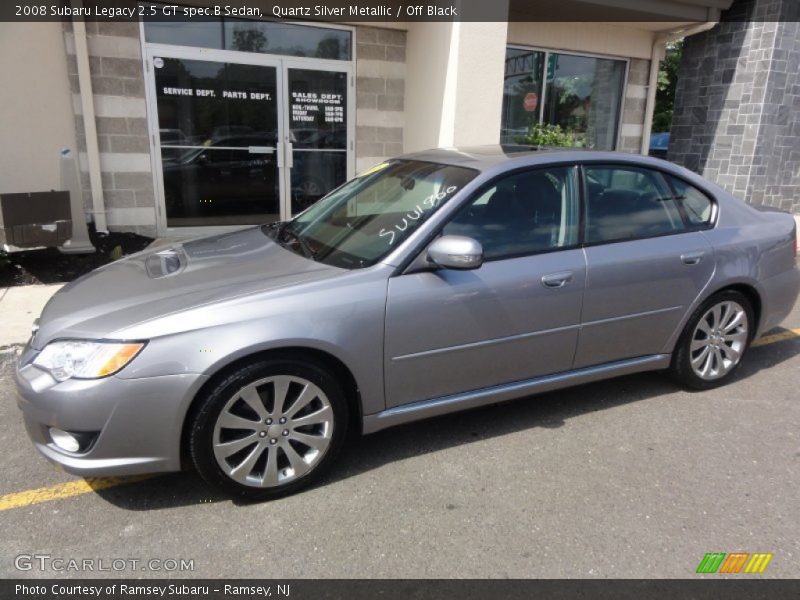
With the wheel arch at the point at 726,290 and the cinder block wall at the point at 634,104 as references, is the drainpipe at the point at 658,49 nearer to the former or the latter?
the cinder block wall at the point at 634,104

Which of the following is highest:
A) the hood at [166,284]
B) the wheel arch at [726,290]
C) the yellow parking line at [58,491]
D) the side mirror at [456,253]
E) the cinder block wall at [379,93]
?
the cinder block wall at [379,93]

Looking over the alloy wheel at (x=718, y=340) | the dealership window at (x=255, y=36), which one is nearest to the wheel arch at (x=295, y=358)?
the alloy wheel at (x=718, y=340)

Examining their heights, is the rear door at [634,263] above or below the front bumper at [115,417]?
above

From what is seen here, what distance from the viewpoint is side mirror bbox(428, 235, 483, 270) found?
285 centimetres

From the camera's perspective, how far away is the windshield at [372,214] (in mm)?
3133

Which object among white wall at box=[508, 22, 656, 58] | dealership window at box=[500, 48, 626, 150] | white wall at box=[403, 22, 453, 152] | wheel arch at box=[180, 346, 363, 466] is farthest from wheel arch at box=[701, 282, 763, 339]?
white wall at box=[508, 22, 656, 58]

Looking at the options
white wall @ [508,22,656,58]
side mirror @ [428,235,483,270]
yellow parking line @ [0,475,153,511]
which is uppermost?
white wall @ [508,22,656,58]

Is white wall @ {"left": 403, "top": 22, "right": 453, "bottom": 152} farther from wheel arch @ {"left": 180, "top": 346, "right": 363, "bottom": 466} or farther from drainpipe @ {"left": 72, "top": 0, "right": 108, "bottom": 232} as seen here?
wheel arch @ {"left": 180, "top": 346, "right": 363, "bottom": 466}

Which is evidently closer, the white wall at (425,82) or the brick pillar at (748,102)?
the white wall at (425,82)

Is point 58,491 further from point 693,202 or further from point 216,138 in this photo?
point 216,138

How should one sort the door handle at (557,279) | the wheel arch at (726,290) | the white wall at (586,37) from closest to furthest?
the door handle at (557,279)
the wheel arch at (726,290)
the white wall at (586,37)

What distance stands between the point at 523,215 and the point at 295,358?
152 cm

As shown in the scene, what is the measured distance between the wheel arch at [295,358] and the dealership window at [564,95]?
7.94m
